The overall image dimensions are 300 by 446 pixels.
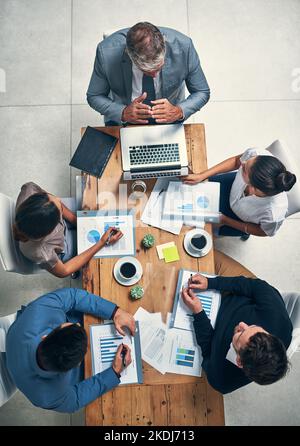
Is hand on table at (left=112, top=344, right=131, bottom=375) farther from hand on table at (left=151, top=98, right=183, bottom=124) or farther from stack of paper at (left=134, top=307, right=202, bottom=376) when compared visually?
hand on table at (left=151, top=98, right=183, bottom=124)

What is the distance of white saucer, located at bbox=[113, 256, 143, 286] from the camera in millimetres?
1980

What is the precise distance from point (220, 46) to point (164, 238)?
1.88 meters

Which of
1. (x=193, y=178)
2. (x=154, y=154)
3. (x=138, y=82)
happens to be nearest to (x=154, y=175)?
(x=154, y=154)

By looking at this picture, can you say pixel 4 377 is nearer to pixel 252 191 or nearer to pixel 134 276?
pixel 134 276

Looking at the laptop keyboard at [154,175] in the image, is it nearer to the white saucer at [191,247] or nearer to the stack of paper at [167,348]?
the white saucer at [191,247]

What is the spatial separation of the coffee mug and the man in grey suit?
790 millimetres

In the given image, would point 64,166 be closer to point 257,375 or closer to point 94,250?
point 94,250

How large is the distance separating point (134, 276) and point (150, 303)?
6.2 inches

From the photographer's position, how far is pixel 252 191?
79.8 inches

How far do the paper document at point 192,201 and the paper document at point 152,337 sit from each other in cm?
51

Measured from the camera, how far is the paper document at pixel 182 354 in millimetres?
1905

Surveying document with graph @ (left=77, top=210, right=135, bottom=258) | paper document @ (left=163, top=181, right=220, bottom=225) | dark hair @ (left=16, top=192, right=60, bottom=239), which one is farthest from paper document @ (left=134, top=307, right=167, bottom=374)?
dark hair @ (left=16, top=192, right=60, bottom=239)

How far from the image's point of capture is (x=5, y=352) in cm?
189

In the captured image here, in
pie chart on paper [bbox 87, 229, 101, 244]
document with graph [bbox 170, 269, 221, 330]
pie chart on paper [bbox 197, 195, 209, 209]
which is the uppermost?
pie chart on paper [bbox 197, 195, 209, 209]
